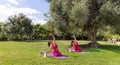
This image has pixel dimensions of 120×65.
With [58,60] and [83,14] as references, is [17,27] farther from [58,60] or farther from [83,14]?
[58,60]

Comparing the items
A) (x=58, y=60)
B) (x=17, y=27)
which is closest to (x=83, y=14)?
(x=58, y=60)

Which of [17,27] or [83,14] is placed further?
[17,27]

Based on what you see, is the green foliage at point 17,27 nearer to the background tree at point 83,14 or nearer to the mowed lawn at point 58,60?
the background tree at point 83,14

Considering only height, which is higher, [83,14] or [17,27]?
[17,27]

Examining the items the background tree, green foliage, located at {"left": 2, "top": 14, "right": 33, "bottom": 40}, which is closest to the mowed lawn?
the background tree

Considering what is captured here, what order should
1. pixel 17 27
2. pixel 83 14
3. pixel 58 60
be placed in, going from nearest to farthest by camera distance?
pixel 58 60, pixel 83 14, pixel 17 27

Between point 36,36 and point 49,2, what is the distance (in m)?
51.5

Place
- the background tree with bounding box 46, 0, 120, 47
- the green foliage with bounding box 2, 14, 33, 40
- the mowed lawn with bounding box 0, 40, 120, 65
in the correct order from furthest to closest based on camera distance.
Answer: the green foliage with bounding box 2, 14, 33, 40 → the background tree with bounding box 46, 0, 120, 47 → the mowed lawn with bounding box 0, 40, 120, 65

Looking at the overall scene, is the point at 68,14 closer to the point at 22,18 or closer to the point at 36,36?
the point at 22,18

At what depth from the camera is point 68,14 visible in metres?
29.1

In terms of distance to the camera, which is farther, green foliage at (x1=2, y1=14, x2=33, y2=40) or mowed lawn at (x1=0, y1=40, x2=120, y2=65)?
green foliage at (x1=2, y1=14, x2=33, y2=40)

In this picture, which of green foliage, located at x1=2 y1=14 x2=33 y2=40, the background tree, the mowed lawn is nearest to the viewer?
the mowed lawn

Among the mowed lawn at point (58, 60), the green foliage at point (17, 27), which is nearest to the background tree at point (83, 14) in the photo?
the mowed lawn at point (58, 60)

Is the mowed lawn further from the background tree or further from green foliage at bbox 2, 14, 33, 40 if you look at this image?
green foliage at bbox 2, 14, 33, 40
